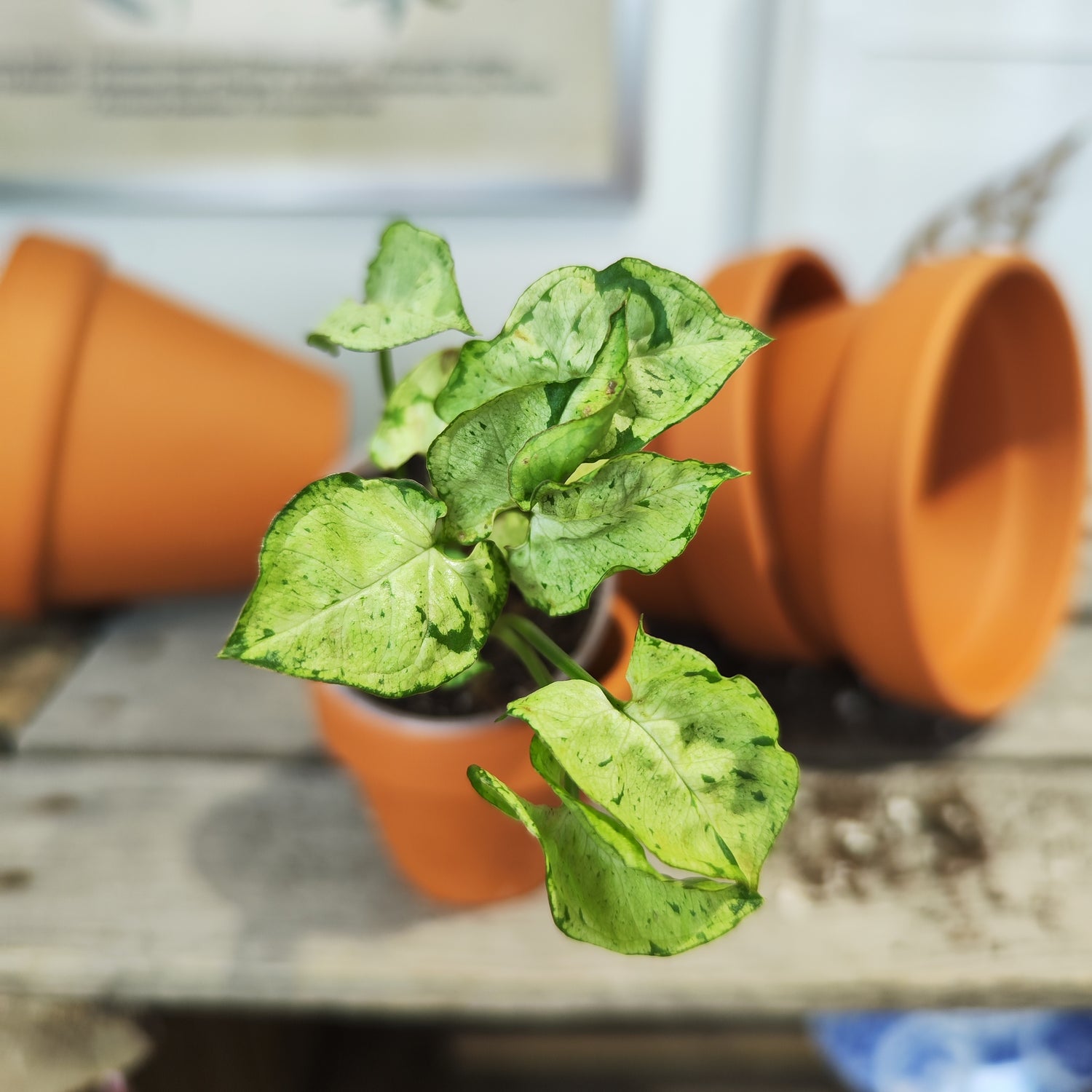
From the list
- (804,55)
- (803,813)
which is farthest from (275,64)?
(803,813)

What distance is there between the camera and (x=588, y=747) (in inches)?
7.6

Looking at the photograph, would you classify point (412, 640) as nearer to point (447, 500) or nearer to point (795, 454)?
point (447, 500)

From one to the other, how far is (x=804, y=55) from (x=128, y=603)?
1.92 feet

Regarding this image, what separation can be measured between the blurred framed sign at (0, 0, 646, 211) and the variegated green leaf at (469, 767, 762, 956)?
494mm

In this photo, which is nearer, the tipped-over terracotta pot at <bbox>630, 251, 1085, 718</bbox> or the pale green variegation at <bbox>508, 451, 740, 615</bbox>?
the pale green variegation at <bbox>508, 451, 740, 615</bbox>

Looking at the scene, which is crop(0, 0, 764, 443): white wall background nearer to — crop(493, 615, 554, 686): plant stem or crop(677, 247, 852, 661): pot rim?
crop(677, 247, 852, 661): pot rim

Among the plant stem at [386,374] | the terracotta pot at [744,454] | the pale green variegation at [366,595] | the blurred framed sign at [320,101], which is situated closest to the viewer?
the pale green variegation at [366,595]

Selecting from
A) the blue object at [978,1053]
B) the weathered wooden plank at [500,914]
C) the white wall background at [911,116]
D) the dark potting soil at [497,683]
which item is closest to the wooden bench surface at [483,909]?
the weathered wooden plank at [500,914]

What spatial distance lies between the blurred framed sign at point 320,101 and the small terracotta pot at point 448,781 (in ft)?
1.17

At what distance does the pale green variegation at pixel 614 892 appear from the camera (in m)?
0.18

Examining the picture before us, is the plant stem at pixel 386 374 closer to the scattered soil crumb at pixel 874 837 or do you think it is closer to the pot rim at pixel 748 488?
the pot rim at pixel 748 488

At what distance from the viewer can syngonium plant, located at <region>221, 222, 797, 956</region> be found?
0.18 meters

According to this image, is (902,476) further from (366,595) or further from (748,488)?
(366,595)

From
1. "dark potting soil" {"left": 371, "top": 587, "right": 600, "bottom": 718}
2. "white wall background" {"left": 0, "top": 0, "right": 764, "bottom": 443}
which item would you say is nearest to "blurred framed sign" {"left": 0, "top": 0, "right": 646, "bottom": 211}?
"white wall background" {"left": 0, "top": 0, "right": 764, "bottom": 443}
